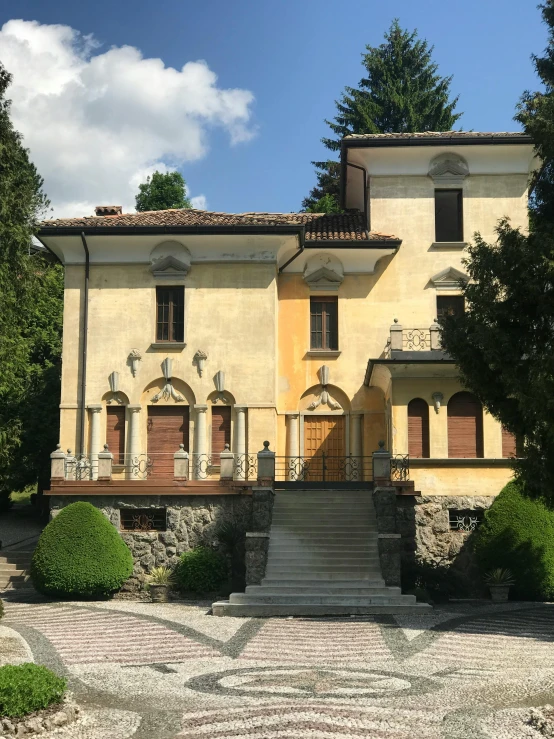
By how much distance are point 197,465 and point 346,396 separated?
5128 millimetres

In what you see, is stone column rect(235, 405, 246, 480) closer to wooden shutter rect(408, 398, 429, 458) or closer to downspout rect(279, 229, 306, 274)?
downspout rect(279, 229, 306, 274)

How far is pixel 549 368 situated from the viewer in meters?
15.7

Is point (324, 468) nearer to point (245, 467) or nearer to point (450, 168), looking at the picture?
point (245, 467)

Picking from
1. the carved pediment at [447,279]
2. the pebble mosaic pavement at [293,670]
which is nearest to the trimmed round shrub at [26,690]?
the pebble mosaic pavement at [293,670]

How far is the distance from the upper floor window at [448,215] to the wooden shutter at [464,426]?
20.3 ft

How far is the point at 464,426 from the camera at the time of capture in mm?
24703

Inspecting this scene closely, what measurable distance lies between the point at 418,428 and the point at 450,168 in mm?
8790

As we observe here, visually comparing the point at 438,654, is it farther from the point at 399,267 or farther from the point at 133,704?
the point at 399,267

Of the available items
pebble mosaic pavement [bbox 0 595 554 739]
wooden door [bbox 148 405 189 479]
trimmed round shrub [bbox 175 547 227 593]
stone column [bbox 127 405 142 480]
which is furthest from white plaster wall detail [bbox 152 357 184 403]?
pebble mosaic pavement [bbox 0 595 554 739]

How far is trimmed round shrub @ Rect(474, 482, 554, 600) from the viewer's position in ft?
70.6

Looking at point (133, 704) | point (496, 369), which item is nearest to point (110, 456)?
point (496, 369)

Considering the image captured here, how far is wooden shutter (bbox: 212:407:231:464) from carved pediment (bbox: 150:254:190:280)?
421 cm

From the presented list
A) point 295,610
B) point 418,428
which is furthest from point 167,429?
point 295,610

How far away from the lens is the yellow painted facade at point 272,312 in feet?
88.3
